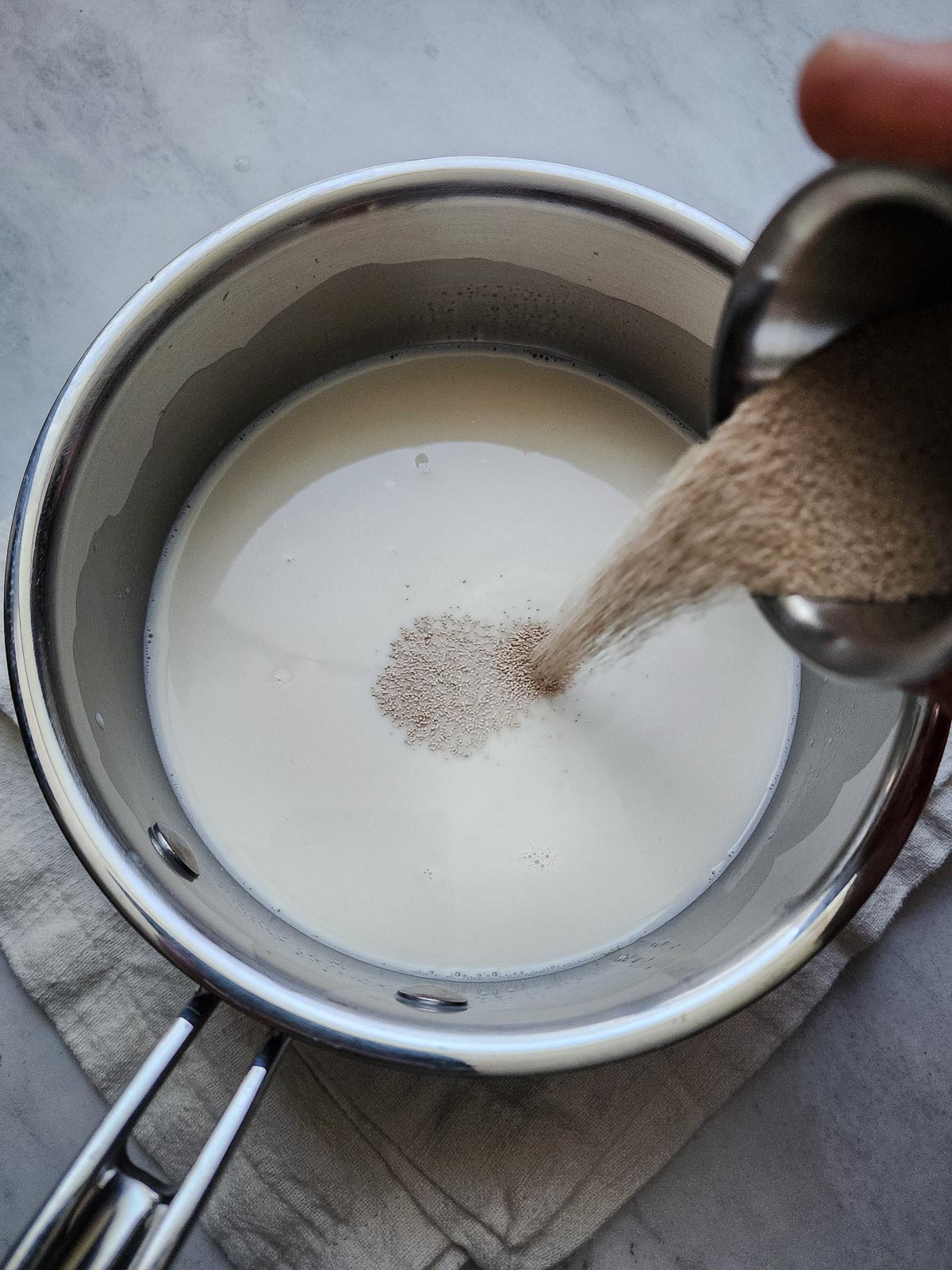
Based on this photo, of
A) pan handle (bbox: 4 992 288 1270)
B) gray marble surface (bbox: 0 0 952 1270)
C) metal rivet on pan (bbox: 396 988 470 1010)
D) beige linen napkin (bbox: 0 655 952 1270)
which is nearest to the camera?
pan handle (bbox: 4 992 288 1270)

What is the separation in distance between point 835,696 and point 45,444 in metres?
0.81

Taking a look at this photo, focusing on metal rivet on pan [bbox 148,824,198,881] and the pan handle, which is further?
metal rivet on pan [bbox 148,824,198,881]

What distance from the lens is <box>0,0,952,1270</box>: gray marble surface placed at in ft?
3.65

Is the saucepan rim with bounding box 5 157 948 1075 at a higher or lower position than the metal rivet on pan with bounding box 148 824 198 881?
higher

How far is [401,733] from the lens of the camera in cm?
110

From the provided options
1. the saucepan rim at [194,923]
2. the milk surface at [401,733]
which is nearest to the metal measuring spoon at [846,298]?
the saucepan rim at [194,923]

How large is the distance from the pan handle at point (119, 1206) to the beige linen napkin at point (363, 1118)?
0.33 meters

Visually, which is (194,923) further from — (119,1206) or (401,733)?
(401,733)

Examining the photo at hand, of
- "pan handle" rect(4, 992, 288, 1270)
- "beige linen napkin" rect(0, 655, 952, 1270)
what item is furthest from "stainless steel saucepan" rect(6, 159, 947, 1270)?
"beige linen napkin" rect(0, 655, 952, 1270)

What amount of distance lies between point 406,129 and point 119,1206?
3.99ft

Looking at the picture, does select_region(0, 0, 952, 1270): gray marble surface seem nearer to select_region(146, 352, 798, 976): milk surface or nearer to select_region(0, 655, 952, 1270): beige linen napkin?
select_region(0, 655, 952, 1270): beige linen napkin

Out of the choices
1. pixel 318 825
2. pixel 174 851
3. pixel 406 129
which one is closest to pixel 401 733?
pixel 318 825

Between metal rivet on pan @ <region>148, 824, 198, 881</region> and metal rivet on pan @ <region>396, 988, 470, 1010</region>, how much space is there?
0.23 m

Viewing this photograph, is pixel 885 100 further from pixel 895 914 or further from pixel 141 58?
pixel 141 58
